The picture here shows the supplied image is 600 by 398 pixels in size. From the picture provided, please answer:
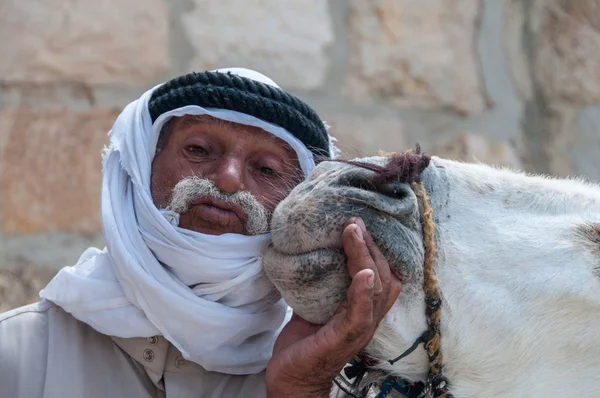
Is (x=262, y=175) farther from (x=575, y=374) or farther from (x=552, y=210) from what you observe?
(x=575, y=374)

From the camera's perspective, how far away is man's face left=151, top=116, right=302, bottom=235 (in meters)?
1.75

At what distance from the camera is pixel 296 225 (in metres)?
1.38

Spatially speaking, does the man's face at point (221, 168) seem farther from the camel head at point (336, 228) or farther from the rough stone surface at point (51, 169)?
the rough stone surface at point (51, 169)

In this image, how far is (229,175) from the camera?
1.77 metres

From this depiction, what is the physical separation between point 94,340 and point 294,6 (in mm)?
1428

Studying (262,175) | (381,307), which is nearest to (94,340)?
(262,175)

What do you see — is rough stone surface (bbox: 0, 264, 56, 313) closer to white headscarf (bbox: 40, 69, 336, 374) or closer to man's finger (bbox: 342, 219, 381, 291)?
white headscarf (bbox: 40, 69, 336, 374)

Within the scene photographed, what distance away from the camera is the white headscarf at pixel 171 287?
5.52 ft

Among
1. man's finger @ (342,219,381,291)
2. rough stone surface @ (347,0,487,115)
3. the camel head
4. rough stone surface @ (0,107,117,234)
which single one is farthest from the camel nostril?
rough stone surface @ (347,0,487,115)

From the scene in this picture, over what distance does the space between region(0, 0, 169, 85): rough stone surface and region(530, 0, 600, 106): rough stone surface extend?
1.42 m

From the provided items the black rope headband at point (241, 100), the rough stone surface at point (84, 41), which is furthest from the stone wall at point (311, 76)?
the black rope headband at point (241, 100)

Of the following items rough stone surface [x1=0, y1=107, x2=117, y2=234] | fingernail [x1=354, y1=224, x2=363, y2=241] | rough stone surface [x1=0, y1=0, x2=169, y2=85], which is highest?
fingernail [x1=354, y1=224, x2=363, y2=241]

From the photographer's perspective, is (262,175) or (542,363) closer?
(542,363)

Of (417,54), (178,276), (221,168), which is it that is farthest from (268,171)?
(417,54)
